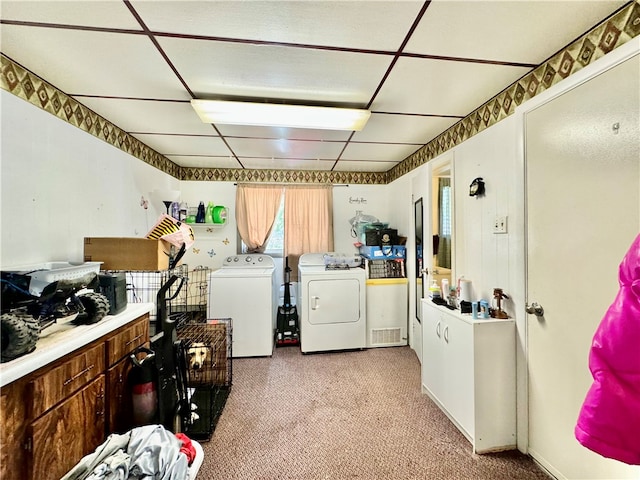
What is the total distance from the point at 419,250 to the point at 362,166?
1415 millimetres

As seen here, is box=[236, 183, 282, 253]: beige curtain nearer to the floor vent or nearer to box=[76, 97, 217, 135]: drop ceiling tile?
box=[76, 97, 217, 135]: drop ceiling tile

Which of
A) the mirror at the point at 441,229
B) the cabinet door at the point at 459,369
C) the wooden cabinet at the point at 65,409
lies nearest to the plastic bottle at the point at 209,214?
the wooden cabinet at the point at 65,409

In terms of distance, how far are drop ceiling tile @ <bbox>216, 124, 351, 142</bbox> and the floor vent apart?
7.57 feet

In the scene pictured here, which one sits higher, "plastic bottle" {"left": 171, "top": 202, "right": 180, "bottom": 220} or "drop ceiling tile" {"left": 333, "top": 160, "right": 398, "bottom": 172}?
"drop ceiling tile" {"left": 333, "top": 160, "right": 398, "bottom": 172}

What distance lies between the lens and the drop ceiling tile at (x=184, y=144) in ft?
8.81

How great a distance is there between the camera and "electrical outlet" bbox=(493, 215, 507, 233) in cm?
185

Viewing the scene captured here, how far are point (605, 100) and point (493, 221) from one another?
0.87m

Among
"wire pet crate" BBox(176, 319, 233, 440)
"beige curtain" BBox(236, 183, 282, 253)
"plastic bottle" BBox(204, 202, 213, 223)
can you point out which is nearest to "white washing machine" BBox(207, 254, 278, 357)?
"wire pet crate" BBox(176, 319, 233, 440)

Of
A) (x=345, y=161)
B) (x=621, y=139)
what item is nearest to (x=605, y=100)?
(x=621, y=139)

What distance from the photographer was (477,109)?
83.1 inches

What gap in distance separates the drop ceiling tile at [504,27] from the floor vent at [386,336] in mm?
2881

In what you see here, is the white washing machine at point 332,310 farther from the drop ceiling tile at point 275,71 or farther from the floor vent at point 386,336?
the drop ceiling tile at point 275,71

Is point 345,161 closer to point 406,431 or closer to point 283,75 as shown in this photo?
point 283,75

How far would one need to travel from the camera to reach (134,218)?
105 inches
